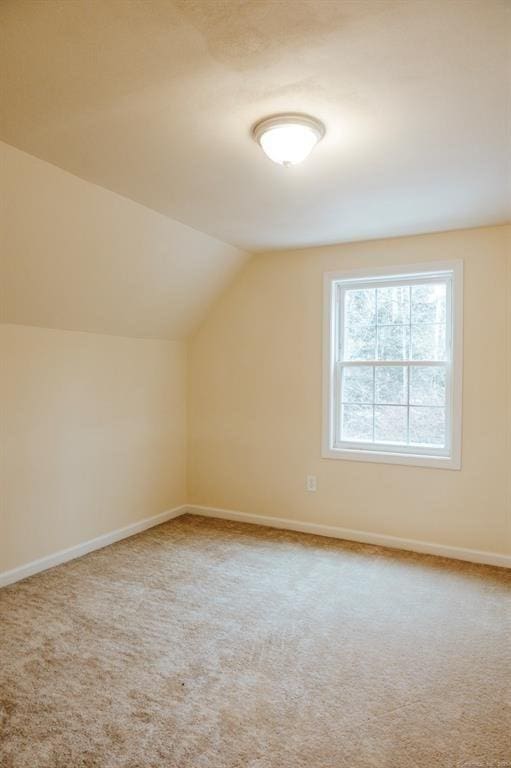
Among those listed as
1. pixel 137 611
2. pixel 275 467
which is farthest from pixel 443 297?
pixel 137 611

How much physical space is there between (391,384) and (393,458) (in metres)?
0.59

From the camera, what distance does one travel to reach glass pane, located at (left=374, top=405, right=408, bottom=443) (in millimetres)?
4012

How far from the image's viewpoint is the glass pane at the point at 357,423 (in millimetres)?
4152

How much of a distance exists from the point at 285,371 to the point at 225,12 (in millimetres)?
3084

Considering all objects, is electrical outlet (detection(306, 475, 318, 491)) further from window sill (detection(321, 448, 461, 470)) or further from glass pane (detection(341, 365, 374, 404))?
glass pane (detection(341, 365, 374, 404))

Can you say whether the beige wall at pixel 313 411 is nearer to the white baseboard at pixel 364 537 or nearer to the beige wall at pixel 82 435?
the white baseboard at pixel 364 537

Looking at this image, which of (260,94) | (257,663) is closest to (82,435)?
(257,663)

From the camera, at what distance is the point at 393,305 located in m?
4.05

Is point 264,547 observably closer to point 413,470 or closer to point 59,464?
point 413,470

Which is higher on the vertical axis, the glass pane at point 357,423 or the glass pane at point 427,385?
the glass pane at point 427,385

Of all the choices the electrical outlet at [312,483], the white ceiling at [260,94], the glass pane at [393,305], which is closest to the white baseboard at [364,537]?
the electrical outlet at [312,483]

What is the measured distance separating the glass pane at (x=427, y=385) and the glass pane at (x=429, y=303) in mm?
383

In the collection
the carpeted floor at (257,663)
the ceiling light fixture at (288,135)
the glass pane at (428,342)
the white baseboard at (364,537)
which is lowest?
the carpeted floor at (257,663)

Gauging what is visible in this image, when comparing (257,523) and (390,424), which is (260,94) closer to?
(390,424)
